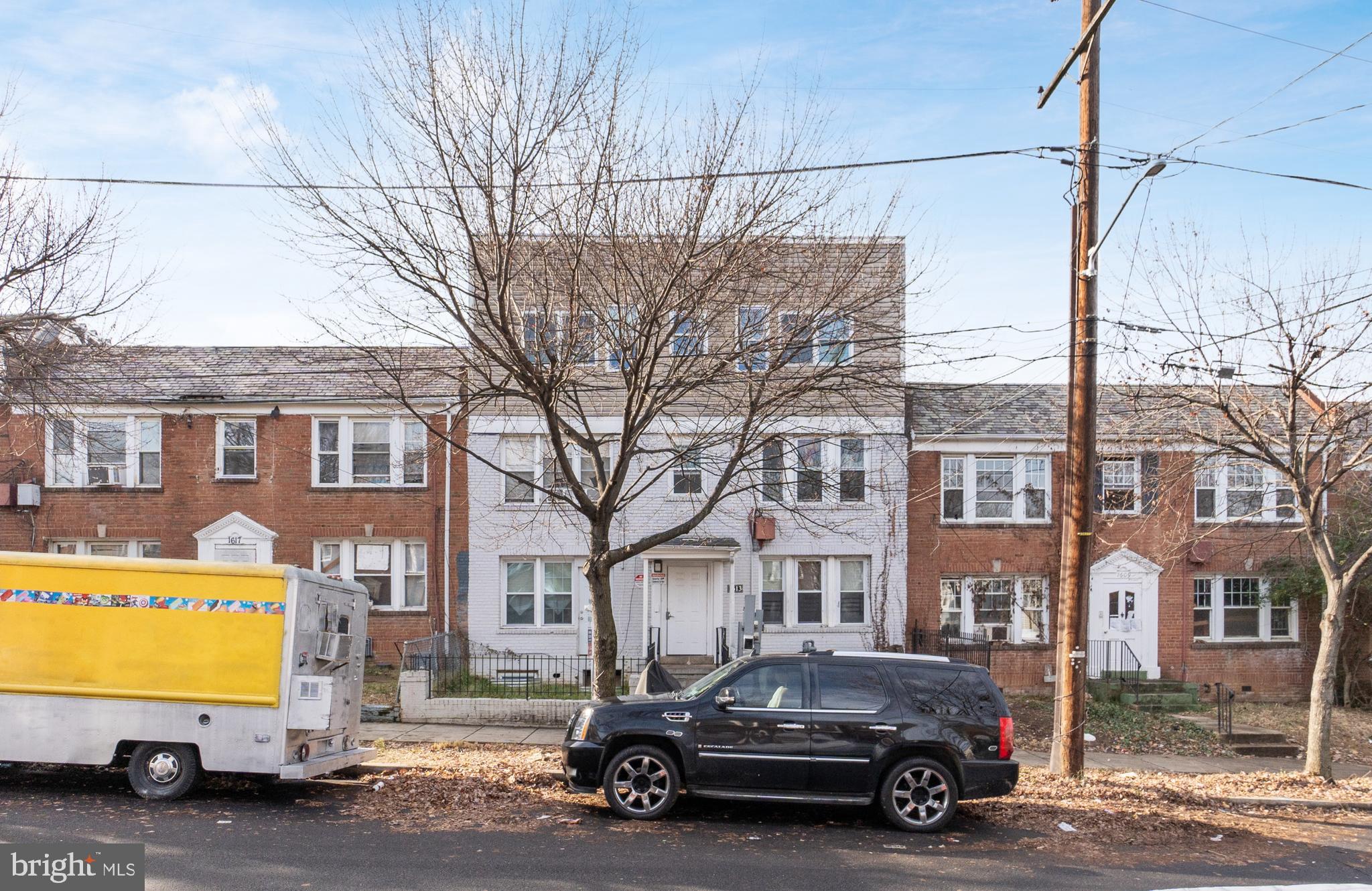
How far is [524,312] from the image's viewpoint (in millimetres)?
13664

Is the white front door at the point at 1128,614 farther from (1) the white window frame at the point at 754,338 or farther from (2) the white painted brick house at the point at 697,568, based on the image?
(1) the white window frame at the point at 754,338

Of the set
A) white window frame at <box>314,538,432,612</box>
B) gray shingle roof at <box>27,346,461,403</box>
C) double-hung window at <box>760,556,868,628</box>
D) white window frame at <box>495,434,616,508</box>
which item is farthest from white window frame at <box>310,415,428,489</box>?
double-hung window at <box>760,556,868,628</box>

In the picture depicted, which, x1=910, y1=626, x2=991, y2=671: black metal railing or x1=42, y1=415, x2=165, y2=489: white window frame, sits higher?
x1=42, y1=415, x2=165, y2=489: white window frame

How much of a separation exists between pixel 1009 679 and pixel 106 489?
19991 millimetres

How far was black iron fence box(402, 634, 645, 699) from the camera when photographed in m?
17.6

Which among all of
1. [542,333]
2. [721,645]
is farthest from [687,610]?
[542,333]

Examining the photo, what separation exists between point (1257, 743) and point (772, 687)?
12.5m

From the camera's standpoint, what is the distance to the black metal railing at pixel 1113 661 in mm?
22359

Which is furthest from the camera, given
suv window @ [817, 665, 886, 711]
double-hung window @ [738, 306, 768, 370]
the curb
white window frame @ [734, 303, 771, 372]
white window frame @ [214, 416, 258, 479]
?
white window frame @ [214, 416, 258, 479]

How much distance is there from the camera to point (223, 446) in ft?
73.3

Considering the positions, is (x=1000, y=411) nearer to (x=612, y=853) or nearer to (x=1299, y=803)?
(x=1299, y=803)

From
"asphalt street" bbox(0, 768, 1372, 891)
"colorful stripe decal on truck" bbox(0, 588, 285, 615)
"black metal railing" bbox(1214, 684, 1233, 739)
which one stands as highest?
"colorful stripe decal on truck" bbox(0, 588, 285, 615)

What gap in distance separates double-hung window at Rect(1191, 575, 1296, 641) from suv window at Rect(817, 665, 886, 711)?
1627cm

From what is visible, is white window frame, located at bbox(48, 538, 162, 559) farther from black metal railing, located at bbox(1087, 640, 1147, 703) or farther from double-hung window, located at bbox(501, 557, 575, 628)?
black metal railing, located at bbox(1087, 640, 1147, 703)
